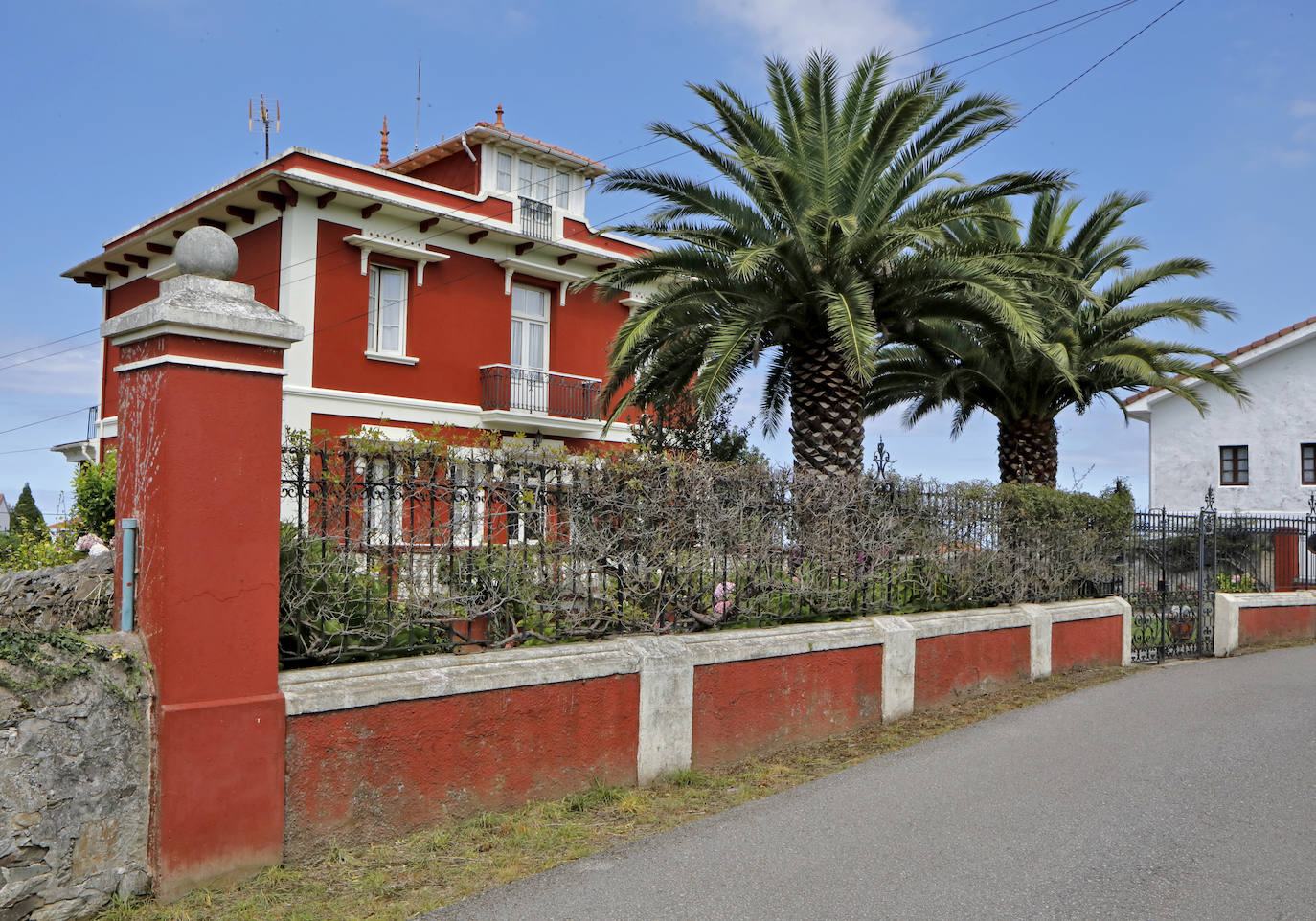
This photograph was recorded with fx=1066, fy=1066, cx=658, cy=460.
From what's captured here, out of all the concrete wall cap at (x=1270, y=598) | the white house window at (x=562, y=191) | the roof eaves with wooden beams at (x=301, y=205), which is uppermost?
the white house window at (x=562, y=191)

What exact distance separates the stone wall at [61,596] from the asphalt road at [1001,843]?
2.69 metres

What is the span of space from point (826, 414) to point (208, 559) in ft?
27.8

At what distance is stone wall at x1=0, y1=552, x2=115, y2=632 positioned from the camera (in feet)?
19.4

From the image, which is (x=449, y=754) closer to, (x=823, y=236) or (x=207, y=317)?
(x=207, y=317)

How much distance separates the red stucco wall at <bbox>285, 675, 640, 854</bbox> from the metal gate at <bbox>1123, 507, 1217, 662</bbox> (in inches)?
391

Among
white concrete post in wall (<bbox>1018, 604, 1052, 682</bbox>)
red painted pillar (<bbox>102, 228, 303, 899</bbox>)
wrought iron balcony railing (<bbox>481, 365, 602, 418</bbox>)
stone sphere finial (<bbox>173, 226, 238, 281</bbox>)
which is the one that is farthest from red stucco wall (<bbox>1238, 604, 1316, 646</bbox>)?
stone sphere finial (<bbox>173, 226, 238, 281</bbox>)

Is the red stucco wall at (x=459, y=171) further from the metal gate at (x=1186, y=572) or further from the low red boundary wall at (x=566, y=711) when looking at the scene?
the low red boundary wall at (x=566, y=711)

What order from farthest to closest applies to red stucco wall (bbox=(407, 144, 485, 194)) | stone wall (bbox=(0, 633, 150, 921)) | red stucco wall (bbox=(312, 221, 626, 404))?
red stucco wall (bbox=(407, 144, 485, 194)), red stucco wall (bbox=(312, 221, 626, 404)), stone wall (bbox=(0, 633, 150, 921))

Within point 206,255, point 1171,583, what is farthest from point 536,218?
point 206,255

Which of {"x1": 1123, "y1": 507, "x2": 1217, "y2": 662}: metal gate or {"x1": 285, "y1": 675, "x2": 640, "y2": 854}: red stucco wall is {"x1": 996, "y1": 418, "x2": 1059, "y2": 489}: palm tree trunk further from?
{"x1": 285, "y1": 675, "x2": 640, "y2": 854}: red stucco wall

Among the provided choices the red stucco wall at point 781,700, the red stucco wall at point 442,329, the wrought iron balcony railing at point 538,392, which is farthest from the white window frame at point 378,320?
the red stucco wall at point 781,700

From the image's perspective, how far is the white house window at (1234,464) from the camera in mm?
30672

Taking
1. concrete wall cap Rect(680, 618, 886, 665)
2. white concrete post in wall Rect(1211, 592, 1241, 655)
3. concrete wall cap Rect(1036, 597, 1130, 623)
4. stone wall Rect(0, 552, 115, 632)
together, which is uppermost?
stone wall Rect(0, 552, 115, 632)

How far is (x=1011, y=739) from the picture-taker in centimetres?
867
